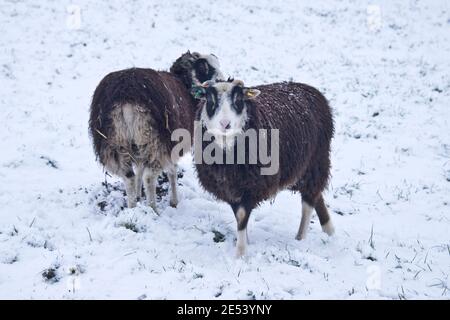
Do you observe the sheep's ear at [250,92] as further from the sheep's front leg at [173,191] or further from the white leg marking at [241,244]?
the sheep's front leg at [173,191]

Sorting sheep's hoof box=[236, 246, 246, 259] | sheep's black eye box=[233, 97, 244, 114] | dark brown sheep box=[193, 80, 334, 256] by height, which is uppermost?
sheep's black eye box=[233, 97, 244, 114]

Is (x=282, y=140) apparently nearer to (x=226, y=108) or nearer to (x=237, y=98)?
(x=237, y=98)

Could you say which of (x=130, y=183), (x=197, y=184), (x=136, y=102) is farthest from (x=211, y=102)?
(x=197, y=184)

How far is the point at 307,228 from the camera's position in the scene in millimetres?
5480

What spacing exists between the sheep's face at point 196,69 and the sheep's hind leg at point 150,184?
191cm

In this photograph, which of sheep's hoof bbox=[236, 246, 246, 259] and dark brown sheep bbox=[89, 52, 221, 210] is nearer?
sheep's hoof bbox=[236, 246, 246, 259]

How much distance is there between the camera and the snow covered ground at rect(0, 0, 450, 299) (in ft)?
13.6

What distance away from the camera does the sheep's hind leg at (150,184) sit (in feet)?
17.8

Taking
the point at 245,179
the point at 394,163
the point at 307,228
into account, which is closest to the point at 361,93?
the point at 394,163

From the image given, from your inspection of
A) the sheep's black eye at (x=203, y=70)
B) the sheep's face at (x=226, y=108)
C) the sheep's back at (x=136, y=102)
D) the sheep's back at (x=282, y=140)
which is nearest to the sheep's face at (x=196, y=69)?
the sheep's black eye at (x=203, y=70)

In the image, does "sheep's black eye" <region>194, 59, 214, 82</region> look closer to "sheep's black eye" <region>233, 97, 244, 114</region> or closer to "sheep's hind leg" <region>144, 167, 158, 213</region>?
"sheep's hind leg" <region>144, 167, 158, 213</region>

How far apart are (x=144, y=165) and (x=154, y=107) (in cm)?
81

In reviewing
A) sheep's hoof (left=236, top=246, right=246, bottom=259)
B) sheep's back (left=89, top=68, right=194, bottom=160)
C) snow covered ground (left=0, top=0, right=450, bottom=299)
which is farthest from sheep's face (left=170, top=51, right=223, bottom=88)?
sheep's hoof (left=236, top=246, right=246, bottom=259)

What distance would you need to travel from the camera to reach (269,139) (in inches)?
194
